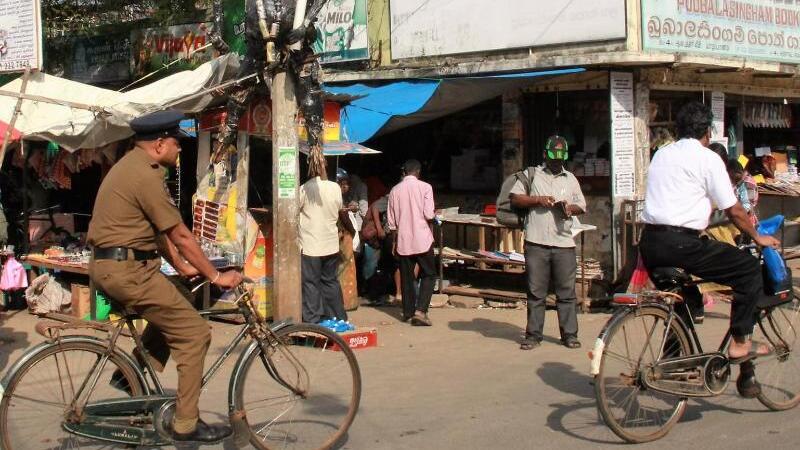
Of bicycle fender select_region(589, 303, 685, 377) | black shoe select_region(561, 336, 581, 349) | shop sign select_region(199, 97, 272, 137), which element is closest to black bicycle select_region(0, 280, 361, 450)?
bicycle fender select_region(589, 303, 685, 377)

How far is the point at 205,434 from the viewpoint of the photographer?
4.80m

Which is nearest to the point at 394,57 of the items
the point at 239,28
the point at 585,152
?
the point at 239,28

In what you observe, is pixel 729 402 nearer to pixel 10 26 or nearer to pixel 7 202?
pixel 10 26

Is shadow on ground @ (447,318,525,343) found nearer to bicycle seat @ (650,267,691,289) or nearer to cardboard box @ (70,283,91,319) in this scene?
bicycle seat @ (650,267,691,289)

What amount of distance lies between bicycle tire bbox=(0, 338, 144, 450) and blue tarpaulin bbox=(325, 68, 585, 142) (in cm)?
627

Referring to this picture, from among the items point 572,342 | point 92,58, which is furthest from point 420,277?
point 92,58

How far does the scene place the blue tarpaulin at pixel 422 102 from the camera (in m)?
11.0

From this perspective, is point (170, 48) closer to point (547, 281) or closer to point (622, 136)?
point (622, 136)

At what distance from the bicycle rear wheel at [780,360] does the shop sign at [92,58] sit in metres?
11.2

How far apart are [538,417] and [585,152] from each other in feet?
20.8

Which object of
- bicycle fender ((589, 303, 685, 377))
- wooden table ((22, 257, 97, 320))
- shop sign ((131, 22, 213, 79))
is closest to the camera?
bicycle fender ((589, 303, 685, 377))

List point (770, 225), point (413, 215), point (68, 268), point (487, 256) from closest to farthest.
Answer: point (770, 225), point (413, 215), point (68, 268), point (487, 256)

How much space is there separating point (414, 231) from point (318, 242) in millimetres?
1227

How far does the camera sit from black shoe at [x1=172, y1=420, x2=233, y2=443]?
4734 mm
